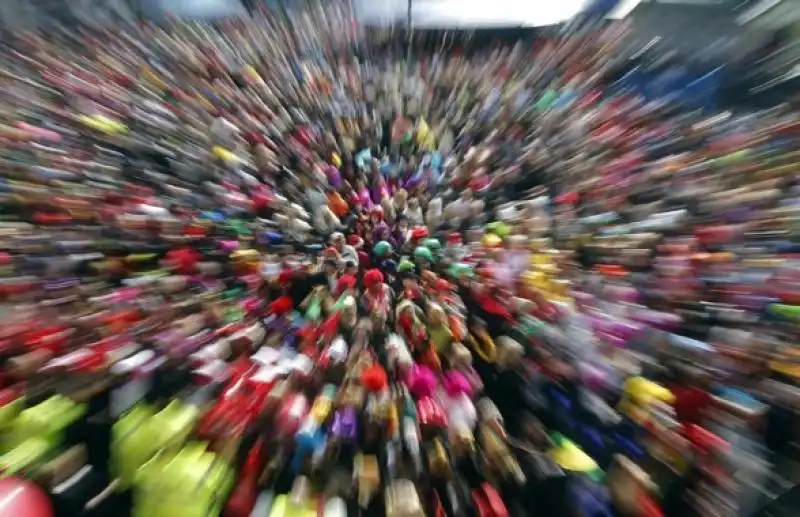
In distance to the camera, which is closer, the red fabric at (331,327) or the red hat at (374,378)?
the red hat at (374,378)

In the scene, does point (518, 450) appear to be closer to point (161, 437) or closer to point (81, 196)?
point (161, 437)

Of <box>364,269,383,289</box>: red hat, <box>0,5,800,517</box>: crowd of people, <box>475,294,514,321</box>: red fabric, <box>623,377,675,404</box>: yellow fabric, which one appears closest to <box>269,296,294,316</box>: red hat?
<box>0,5,800,517</box>: crowd of people

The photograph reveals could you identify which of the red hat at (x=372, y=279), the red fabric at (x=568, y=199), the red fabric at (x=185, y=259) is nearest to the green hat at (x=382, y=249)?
the red hat at (x=372, y=279)

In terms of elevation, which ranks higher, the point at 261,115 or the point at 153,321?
the point at 261,115

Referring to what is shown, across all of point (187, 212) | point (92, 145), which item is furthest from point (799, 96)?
point (92, 145)

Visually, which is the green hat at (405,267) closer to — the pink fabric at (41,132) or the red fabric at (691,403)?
the red fabric at (691,403)

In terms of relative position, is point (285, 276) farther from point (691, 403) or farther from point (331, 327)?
point (691, 403)
